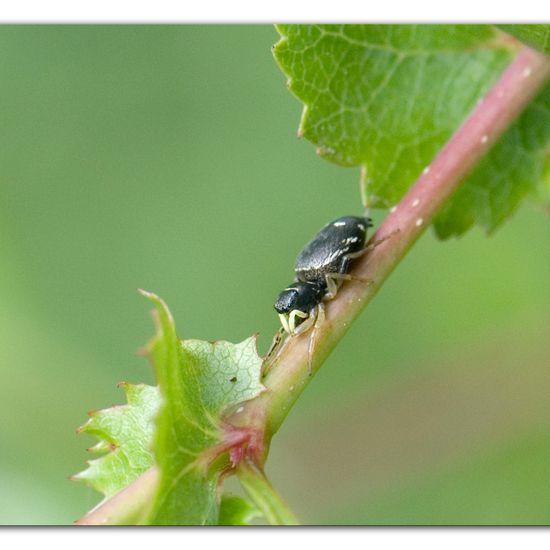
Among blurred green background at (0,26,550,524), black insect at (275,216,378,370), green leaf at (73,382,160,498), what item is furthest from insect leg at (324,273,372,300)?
blurred green background at (0,26,550,524)

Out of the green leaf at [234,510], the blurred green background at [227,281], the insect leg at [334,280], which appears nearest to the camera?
the green leaf at [234,510]

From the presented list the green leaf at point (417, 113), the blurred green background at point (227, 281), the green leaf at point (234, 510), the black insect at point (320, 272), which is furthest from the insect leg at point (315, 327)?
the blurred green background at point (227, 281)

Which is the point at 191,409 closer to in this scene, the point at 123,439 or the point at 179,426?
the point at 179,426

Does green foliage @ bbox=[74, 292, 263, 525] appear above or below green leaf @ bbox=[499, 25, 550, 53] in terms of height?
below

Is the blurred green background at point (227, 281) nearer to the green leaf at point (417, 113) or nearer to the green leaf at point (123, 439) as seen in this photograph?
the green leaf at point (417, 113)

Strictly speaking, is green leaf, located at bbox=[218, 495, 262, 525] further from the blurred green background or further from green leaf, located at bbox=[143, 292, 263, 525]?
the blurred green background
